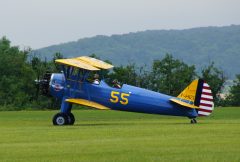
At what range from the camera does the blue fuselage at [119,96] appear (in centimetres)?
3067

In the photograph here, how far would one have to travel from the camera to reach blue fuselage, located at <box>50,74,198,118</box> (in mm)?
30672

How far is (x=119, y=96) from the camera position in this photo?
3069 centimetres

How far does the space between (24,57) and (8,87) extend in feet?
34.4

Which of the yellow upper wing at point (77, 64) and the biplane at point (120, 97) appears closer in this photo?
the yellow upper wing at point (77, 64)

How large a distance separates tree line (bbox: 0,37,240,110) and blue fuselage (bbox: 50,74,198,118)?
1176 inches

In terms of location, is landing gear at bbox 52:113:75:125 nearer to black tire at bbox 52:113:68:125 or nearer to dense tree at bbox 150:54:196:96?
black tire at bbox 52:113:68:125

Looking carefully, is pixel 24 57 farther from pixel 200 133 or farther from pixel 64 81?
pixel 200 133

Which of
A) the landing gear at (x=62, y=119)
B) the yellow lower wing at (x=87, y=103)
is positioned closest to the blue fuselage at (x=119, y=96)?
the yellow lower wing at (x=87, y=103)

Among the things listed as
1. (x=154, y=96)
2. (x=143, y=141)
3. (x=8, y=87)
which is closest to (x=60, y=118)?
(x=154, y=96)

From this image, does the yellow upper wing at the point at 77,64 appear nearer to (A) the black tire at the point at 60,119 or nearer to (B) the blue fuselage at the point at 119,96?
(B) the blue fuselage at the point at 119,96

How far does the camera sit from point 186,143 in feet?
61.6

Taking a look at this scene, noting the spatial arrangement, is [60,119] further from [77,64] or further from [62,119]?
[77,64]

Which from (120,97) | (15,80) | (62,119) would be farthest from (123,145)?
(15,80)

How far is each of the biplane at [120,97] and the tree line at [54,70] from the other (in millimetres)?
29945
